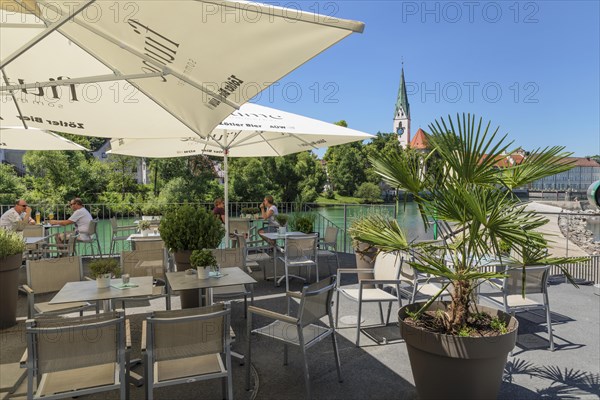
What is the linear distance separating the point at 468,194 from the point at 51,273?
13.1ft

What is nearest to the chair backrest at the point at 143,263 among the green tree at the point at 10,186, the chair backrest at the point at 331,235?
the chair backrest at the point at 331,235

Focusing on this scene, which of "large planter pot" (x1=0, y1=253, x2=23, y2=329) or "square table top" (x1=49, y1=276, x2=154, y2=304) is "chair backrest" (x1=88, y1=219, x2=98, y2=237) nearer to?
"large planter pot" (x1=0, y1=253, x2=23, y2=329)

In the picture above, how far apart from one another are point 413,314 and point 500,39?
8890 millimetres

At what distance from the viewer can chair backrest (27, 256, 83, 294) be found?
405 cm

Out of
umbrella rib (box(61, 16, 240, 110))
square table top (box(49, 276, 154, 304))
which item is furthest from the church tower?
umbrella rib (box(61, 16, 240, 110))

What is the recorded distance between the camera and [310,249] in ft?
20.4

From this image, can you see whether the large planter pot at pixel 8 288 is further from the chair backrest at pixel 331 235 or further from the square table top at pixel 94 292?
the chair backrest at pixel 331 235

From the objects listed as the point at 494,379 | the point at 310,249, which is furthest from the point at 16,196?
the point at 494,379

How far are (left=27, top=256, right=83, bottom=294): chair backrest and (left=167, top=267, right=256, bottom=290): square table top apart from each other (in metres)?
1.09

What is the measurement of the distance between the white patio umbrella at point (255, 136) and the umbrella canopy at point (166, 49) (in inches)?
74.7

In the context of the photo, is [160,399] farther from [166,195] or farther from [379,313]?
[166,195]

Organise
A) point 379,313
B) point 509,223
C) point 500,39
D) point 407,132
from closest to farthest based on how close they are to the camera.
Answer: point 509,223
point 379,313
point 500,39
point 407,132

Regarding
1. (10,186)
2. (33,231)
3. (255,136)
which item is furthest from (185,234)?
(10,186)

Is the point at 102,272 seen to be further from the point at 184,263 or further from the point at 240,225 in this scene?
the point at 240,225
